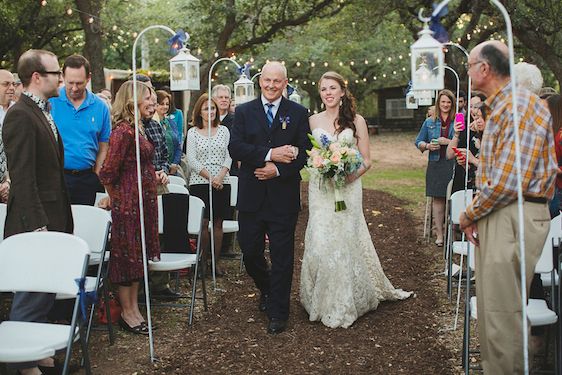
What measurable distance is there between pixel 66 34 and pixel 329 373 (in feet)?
69.5

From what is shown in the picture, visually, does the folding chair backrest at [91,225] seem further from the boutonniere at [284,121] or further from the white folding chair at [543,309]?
the white folding chair at [543,309]

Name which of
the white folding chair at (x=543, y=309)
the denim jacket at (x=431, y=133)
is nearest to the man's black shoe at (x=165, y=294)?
the white folding chair at (x=543, y=309)

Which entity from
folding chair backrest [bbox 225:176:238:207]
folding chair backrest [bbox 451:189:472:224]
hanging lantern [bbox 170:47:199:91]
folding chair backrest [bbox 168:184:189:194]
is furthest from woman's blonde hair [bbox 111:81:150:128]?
folding chair backrest [bbox 451:189:472:224]

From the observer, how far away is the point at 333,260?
597cm

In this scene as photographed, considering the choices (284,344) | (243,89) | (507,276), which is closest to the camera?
(507,276)

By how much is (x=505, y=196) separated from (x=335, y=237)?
→ 2534mm

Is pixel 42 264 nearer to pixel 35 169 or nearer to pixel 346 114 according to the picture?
pixel 35 169

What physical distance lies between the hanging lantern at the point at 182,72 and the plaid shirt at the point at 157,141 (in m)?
0.78

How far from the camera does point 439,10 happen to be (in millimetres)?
3355

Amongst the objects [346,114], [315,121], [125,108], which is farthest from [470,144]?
[125,108]

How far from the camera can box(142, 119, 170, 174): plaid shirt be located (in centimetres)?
652

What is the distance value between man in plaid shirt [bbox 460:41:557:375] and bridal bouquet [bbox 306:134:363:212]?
2.04 m

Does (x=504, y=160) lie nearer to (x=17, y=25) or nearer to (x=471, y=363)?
(x=471, y=363)

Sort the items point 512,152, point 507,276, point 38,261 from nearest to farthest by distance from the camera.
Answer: point 512,152 < point 507,276 < point 38,261
